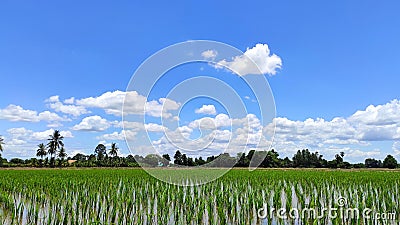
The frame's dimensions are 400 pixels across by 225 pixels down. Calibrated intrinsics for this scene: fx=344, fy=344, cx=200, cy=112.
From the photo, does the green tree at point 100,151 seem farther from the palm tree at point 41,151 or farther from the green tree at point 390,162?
the green tree at point 390,162

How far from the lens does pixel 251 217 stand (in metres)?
6.82

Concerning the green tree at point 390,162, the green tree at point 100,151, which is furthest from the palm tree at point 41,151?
the green tree at point 390,162

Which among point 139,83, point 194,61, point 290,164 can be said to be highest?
point 194,61

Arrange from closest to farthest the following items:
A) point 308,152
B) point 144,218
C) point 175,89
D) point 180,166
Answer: point 144,218
point 175,89
point 180,166
point 308,152

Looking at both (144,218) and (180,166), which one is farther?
(180,166)

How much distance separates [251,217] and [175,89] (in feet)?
16.3

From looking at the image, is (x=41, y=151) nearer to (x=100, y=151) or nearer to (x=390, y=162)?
(x=100, y=151)

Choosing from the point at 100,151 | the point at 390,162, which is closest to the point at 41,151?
the point at 100,151

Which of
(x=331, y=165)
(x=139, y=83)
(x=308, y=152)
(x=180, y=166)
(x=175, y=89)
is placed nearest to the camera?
(x=139, y=83)

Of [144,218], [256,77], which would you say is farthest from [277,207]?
[256,77]

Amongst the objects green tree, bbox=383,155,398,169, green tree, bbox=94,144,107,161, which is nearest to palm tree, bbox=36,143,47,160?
green tree, bbox=94,144,107,161

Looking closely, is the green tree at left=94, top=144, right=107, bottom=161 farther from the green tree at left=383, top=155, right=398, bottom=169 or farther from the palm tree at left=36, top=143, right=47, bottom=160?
the green tree at left=383, top=155, right=398, bottom=169

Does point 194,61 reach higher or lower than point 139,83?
higher

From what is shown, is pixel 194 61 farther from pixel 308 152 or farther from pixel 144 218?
pixel 308 152
